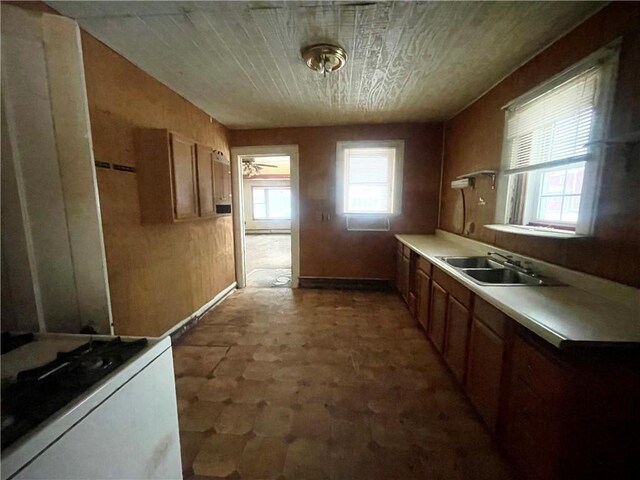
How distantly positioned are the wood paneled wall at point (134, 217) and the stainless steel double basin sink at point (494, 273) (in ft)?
8.32

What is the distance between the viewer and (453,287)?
1.94 meters

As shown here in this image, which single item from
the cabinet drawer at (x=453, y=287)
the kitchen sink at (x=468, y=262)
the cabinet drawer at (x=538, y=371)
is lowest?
the cabinet drawer at (x=538, y=371)

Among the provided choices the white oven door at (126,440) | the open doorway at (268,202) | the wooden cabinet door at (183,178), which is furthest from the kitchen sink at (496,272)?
the open doorway at (268,202)

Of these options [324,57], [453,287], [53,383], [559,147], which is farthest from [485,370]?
[324,57]

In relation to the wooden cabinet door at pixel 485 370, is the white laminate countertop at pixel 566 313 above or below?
above

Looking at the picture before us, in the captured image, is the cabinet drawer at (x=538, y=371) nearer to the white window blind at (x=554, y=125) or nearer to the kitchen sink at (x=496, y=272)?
the kitchen sink at (x=496, y=272)

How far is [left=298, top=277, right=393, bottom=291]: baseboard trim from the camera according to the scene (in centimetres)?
399

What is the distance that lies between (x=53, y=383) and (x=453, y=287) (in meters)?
2.17

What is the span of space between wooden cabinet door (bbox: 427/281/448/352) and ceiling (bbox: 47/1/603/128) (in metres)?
1.82

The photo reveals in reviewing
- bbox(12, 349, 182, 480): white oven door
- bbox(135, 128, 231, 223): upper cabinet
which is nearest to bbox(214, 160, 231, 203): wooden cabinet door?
bbox(135, 128, 231, 223): upper cabinet

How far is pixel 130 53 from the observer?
1.88 metres

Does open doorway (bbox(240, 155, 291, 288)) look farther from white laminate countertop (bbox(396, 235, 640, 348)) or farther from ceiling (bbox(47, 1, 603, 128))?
white laminate countertop (bbox(396, 235, 640, 348))

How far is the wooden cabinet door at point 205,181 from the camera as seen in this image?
8.38ft

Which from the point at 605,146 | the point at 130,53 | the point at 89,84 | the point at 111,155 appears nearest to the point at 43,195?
the point at 111,155
